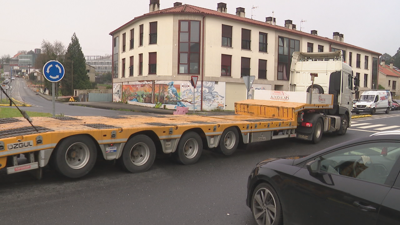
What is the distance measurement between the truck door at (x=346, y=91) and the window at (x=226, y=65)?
17.0 m

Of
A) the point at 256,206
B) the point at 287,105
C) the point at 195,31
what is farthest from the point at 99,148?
the point at 195,31

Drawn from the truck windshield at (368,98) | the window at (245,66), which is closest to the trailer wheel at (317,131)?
the window at (245,66)

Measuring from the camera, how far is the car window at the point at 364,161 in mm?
2900

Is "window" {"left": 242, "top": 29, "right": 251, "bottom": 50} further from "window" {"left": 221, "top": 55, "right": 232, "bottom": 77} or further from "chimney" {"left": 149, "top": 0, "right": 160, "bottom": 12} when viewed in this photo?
"chimney" {"left": 149, "top": 0, "right": 160, "bottom": 12}

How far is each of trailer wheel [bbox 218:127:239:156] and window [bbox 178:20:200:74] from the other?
68.7 ft

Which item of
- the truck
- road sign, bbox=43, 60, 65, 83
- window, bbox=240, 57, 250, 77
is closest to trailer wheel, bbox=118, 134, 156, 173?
the truck

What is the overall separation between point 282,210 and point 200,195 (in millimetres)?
1846

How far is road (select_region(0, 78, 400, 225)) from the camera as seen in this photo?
4.19 meters

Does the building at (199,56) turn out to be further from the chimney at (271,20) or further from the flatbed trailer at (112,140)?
the flatbed trailer at (112,140)

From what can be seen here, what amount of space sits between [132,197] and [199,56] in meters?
24.5

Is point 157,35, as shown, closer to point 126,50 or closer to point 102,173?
point 126,50

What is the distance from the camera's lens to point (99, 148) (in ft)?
19.5

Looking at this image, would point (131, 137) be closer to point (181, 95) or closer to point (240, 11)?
point (181, 95)

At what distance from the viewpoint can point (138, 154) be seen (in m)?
6.44
